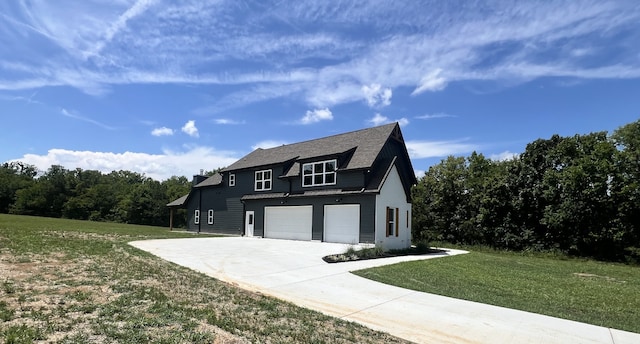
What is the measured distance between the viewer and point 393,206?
66.3ft

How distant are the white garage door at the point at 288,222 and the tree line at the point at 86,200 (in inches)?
1314

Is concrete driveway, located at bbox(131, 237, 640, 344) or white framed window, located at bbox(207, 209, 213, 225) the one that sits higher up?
white framed window, located at bbox(207, 209, 213, 225)

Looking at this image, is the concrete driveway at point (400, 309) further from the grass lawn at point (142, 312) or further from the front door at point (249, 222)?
the front door at point (249, 222)

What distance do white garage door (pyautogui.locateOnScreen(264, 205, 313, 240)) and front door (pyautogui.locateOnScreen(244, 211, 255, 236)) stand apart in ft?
5.28

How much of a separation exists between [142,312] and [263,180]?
20136 mm

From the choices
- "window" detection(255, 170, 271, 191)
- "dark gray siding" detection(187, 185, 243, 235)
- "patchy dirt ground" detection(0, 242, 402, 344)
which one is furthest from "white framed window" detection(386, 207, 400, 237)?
"patchy dirt ground" detection(0, 242, 402, 344)

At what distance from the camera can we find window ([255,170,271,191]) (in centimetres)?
2492

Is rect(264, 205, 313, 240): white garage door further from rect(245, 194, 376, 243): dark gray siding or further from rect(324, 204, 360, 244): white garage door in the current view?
rect(324, 204, 360, 244): white garage door

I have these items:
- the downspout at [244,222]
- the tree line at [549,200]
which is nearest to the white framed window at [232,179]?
the downspout at [244,222]

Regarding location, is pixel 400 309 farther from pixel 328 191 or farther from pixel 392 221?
pixel 328 191

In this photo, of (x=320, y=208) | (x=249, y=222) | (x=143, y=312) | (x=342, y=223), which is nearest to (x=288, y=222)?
(x=320, y=208)

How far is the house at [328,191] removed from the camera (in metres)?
19.2

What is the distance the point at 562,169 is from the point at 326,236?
15408mm

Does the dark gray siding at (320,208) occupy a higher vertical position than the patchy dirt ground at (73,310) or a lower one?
higher
